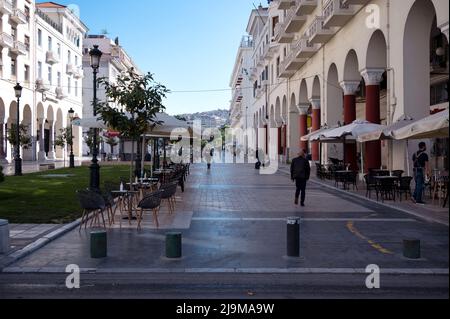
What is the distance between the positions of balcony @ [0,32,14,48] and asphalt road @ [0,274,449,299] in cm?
3990

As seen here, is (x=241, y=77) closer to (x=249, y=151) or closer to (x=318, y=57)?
(x=249, y=151)

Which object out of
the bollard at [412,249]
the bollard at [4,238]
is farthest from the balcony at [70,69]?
the bollard at [412,249]

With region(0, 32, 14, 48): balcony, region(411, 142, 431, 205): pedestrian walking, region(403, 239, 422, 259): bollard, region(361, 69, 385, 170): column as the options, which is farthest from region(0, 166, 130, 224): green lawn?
region(0, 32, 14, 48): balcony

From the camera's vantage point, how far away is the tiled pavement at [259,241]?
26.2 ft

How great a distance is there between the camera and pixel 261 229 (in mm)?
11117

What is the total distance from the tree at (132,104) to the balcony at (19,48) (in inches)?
1359

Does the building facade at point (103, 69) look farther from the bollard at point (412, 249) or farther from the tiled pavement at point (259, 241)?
the bollard at point (412, 249)

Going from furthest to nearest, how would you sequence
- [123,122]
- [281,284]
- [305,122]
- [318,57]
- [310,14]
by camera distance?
1. [305,122]
2. [310,14]
3. [318,57]
4. [123,122]
5. [281,284]

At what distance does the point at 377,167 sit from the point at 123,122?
42.5 feet

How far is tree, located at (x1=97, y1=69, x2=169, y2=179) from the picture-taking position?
13.9m

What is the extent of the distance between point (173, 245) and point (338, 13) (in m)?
19.0

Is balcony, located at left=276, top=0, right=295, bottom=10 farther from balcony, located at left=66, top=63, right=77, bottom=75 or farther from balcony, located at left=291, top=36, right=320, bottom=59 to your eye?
balcony, located at left=66, top=63, right=77, bottom=75

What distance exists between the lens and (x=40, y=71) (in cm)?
5325
